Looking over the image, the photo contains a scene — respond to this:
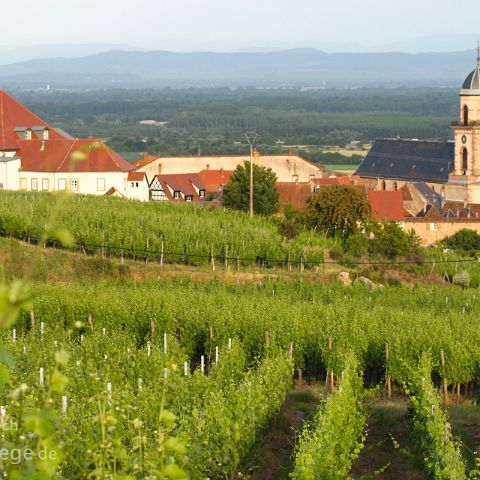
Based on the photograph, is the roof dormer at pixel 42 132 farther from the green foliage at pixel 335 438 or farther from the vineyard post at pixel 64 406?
the vineyard post at pixel 64 406

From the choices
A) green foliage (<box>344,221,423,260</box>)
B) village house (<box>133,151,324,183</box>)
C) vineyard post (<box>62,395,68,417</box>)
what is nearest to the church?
village house (<box>133,151,324,183</box>)

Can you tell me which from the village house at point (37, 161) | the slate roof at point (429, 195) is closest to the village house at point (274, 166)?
the slate roof at point (429, 195)

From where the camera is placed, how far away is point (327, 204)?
1773 inches

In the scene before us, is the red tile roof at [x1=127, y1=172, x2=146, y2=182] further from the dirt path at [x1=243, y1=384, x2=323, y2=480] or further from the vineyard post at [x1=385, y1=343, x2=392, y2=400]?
the dirt path at [x1=243, y1=384, x2=323, y2=480]

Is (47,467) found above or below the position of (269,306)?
above

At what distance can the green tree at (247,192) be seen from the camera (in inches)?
2042

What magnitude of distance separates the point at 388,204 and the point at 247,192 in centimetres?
1494

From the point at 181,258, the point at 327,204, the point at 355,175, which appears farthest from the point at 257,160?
the point at 181,258

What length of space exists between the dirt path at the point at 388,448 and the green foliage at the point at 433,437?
40 centimetres

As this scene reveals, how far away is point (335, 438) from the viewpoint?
13594 millimetres

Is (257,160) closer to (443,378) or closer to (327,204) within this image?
(327,204)

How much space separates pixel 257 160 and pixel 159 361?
61.9 m

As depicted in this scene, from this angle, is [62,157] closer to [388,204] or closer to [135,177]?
[135,177]

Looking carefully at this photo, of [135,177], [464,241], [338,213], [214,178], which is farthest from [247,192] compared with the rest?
[214,178]
